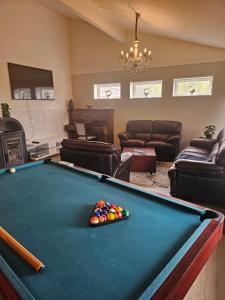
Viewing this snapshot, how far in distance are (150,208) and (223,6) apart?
241 centimetres

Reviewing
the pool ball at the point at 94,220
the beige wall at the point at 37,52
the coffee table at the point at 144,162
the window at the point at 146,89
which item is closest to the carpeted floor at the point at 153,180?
the coffee table at the point at 144,162

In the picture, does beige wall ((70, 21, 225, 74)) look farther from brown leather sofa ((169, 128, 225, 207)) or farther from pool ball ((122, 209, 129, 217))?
pool ball ((122, 209, 129, 217))

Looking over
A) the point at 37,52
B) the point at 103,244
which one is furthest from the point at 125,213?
the point at 37,52

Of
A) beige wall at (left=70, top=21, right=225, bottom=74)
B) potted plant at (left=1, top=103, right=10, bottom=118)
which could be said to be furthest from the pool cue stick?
beige wall at (left=70, top=21, right=225, bottom=74)

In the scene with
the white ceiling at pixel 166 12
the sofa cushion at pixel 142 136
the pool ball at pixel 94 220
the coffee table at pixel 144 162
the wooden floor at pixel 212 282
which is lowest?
the wooden floor at pixel 212 282

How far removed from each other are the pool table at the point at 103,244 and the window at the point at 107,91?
199 inches

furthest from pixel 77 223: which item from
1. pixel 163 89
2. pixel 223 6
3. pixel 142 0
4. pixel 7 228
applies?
pixel 163 89

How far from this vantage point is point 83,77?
6.53m

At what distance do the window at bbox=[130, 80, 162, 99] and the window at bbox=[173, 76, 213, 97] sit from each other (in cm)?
46

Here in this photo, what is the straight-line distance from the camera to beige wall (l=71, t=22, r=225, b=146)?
16.4 ft

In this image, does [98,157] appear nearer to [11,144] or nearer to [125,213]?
[125,213]

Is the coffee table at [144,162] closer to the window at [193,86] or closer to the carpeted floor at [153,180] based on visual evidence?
the carpeted floor at [153,180]

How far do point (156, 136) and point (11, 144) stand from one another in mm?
3561

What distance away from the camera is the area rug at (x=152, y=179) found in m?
3.52
